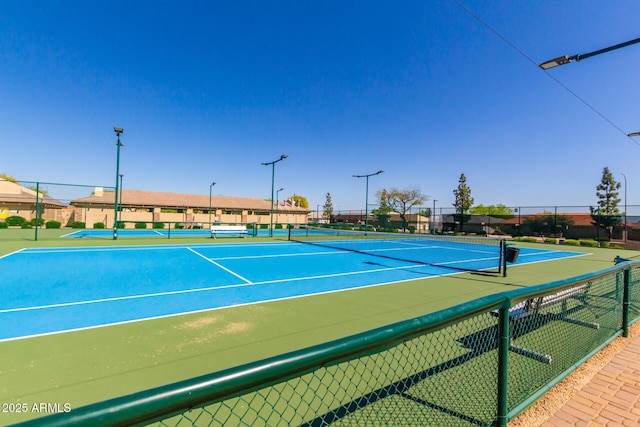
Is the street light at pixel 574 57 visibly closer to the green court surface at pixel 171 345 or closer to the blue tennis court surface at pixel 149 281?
the green court surface at pixel 171 345

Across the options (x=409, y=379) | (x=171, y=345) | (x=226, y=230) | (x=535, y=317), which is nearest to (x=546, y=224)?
(x=226, y=230)

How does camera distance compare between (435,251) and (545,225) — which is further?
(545,225)

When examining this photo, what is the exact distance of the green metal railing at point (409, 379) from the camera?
116 centimetres

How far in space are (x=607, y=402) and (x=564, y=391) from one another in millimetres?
380

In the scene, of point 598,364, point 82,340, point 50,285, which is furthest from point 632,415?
point 50,285

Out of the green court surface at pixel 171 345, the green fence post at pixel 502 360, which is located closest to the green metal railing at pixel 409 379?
the green fence post at pixel 502 360

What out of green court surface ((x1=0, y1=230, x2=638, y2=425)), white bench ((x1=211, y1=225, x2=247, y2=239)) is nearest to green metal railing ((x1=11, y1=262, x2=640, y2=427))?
green court surface ((x1=0, y1=230, x2=638, y2=425))

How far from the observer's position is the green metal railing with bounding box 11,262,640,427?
1162 mm

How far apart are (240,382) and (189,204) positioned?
4828 cm

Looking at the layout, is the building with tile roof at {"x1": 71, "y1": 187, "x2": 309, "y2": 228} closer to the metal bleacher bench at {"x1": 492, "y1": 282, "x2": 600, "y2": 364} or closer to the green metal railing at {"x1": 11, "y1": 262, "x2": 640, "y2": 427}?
the metal bleacher bench at {"x1": 492, "y1": 282, "x2": 600, "y2": 364}

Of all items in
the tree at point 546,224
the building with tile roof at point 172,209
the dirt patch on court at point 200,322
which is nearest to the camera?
the dirt patch on court at point 200,322

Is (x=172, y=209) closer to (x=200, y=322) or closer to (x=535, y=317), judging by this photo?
(x=200, y=322)

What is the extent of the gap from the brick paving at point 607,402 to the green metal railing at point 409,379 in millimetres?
246

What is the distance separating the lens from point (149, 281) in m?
8.67
